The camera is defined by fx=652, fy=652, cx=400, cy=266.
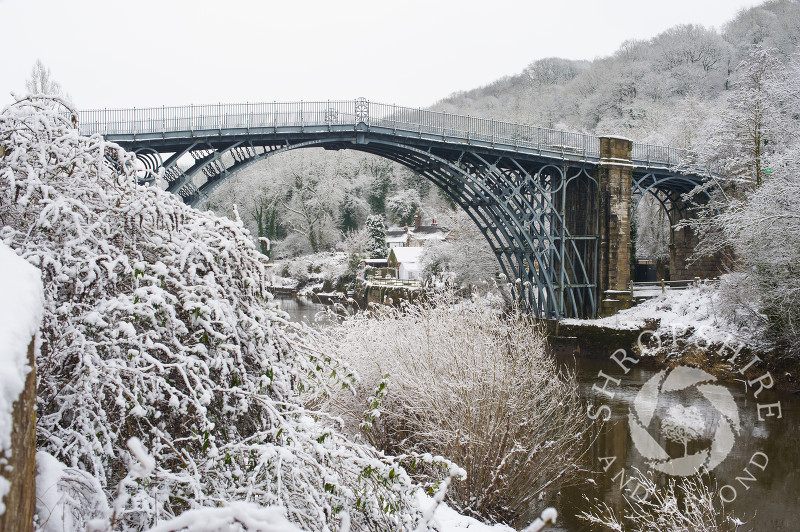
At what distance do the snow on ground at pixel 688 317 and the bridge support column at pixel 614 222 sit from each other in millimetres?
877

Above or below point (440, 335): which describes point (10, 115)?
above

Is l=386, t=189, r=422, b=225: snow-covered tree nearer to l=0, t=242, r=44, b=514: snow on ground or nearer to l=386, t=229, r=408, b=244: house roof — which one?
l=386, t=229, r=408, b=244: house roof

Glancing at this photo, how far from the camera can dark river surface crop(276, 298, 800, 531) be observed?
8773 mm

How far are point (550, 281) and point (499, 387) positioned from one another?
1534cm

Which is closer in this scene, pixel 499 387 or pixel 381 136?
pixel 499 387

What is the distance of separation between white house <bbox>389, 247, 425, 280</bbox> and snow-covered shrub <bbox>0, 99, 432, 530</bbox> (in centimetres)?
3305

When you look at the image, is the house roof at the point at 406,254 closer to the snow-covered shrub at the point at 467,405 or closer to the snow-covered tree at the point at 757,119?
the snow-covered tree at the point at 757,119

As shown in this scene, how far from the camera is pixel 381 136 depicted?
63.9 feet

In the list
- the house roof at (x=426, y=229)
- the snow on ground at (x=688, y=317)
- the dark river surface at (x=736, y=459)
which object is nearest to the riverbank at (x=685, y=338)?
the snow on ground at (x=688, y=317)

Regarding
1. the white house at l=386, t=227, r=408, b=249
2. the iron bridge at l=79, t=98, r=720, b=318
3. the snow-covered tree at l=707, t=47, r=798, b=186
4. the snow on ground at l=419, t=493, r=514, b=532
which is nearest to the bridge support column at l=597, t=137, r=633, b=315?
the iron bridge at l=79, t=98, r=720, b=318

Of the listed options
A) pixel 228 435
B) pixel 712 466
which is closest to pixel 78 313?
pixel 228 435

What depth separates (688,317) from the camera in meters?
19.5

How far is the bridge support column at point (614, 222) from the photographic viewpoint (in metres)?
22.9

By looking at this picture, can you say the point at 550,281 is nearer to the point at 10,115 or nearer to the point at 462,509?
the point at 462,509
